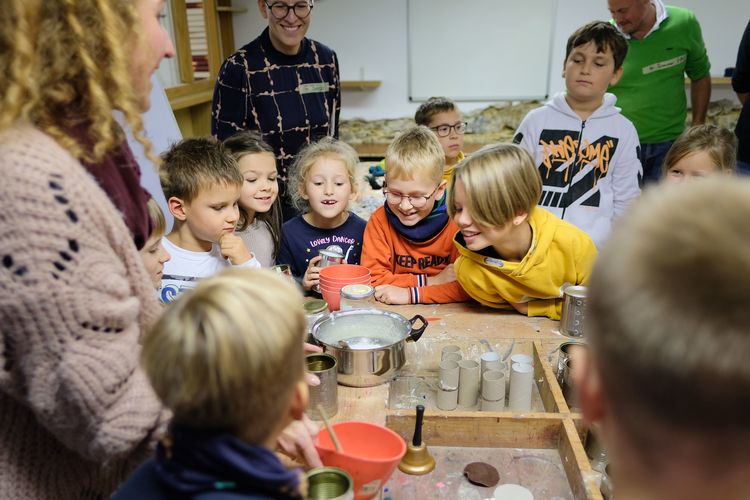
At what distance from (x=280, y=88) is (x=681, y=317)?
286 centimetres

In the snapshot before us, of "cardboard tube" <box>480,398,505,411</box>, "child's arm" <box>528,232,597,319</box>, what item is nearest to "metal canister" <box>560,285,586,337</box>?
"child's arm" <box>528,232,597,319</box>

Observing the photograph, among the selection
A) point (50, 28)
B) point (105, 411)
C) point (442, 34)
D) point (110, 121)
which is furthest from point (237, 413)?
point (442, 34)

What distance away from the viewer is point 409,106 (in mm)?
7617

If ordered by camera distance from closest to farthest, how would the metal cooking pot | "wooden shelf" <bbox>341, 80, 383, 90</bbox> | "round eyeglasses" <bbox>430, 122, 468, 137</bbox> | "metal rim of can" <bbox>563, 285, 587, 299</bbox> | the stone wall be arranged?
the metal cooking pot < "metal rim of can" <bbox>563, 285, 587, 299</bbox> < "round eyeglasses" <bbox>430, 122, 468, 137</bbox> < the stone wall < "wooden shelf" <bbox>341, 80, 383, 90</bbox>

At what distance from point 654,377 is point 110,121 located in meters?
0.87

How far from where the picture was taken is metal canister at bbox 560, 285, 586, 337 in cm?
186

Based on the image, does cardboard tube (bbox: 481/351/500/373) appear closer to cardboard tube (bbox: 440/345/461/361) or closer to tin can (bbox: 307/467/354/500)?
A: cardboard tube (bbox: 440/345/461/361)

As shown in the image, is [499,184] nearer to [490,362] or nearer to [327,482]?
[490,362]

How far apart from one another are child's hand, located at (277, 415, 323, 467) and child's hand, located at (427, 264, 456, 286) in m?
1.20

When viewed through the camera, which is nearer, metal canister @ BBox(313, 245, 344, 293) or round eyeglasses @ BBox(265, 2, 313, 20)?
metal canister @ BBox(313, 245, 344, 293)

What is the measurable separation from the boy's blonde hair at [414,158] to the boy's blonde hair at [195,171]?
66 centimetres

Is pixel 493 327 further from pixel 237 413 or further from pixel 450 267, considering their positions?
pixel 237 413

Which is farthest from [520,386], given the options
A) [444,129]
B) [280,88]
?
[280,88]

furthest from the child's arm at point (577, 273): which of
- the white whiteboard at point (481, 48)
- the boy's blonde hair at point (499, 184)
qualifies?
the white whiteboard at point (481, 48)
